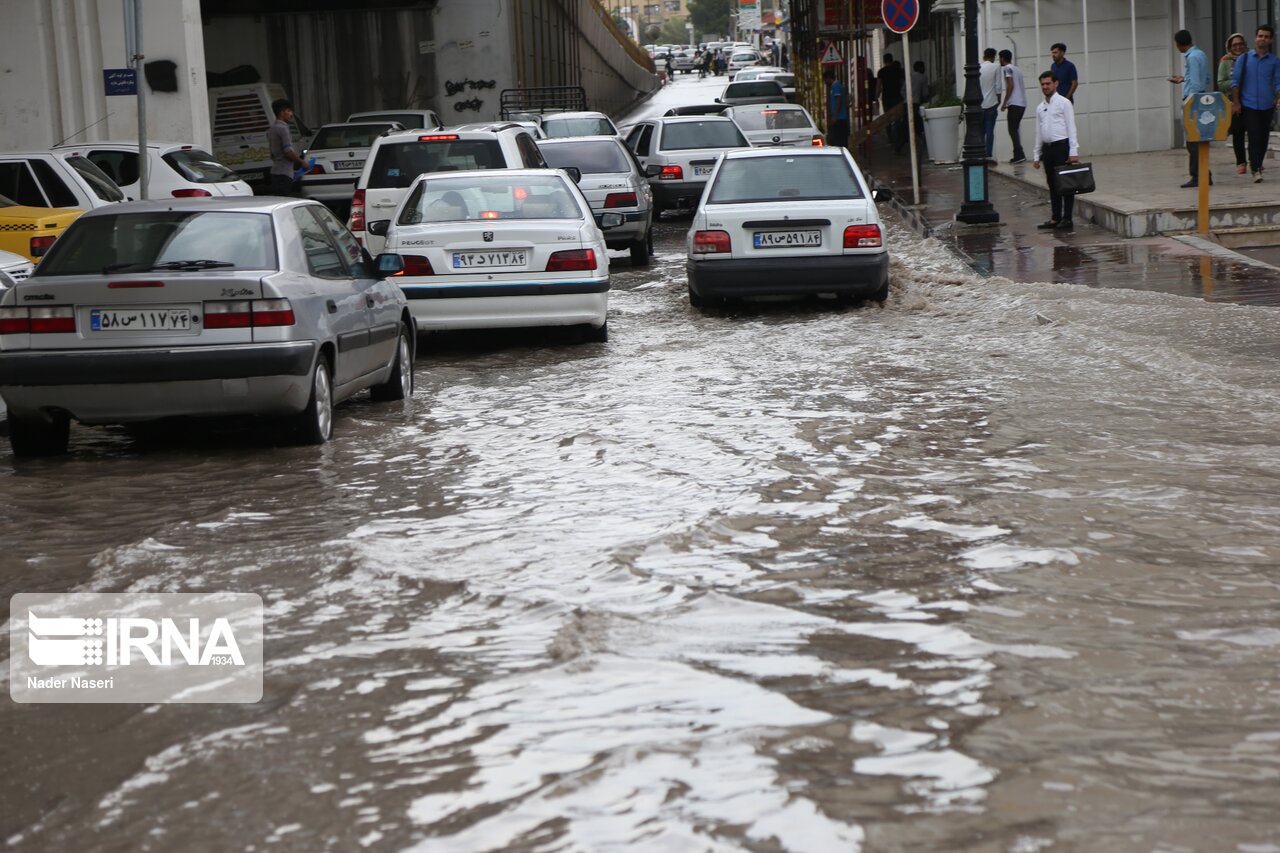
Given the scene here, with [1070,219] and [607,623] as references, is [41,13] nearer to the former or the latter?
[1070,219]

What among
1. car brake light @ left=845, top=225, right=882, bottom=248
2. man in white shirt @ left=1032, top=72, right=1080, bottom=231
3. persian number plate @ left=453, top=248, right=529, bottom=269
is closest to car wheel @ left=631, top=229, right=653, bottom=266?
man in white shirt @ left=1032, top=72, right=1080, bottom=231

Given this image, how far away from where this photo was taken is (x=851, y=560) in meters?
6.11

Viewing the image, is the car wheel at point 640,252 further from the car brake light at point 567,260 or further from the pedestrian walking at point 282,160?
the pedestrian walking at point 282,160

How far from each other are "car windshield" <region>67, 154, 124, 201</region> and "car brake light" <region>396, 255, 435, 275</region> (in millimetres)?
5335

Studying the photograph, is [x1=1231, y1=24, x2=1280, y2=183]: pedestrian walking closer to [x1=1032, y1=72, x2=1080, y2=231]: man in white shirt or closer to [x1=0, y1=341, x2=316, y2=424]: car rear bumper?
[x1=1032, y1=72, x2=1080, y2=231]: man in white shirt

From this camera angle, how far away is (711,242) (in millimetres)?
14203

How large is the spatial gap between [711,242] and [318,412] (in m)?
5.84

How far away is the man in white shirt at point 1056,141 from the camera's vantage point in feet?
64.4

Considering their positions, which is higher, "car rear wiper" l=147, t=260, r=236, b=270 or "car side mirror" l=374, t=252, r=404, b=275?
"car rear wiper" l=147, t=260, r=236, b=270

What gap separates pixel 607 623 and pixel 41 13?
2291 cm

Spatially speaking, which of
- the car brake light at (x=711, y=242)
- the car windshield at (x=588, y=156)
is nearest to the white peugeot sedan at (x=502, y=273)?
the car brake light at (x=711, y=242)

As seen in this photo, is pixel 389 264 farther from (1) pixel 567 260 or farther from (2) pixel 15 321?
(1) pixel 567 260

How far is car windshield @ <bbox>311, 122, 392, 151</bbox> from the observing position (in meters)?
28.0

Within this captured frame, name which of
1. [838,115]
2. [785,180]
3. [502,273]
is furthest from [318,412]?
[838,115]
